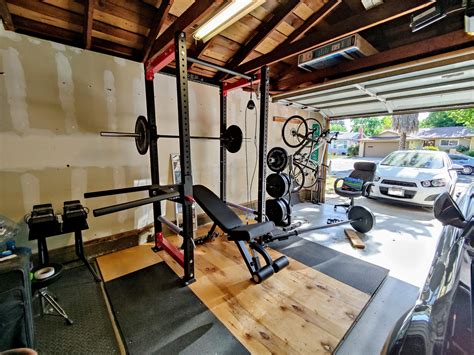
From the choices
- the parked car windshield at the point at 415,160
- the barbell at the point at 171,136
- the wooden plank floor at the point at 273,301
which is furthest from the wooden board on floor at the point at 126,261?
the parked car windshield at the point at 415,160

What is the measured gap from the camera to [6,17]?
1.83 meters

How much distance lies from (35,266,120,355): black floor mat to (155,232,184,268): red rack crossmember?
2.35 ft

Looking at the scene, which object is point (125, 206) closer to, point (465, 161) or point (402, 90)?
point (402, 90)

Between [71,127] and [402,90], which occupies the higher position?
[402,90]

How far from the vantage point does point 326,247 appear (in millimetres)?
2861

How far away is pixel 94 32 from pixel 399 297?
13.3 ft

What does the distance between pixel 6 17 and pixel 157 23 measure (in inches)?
50.6

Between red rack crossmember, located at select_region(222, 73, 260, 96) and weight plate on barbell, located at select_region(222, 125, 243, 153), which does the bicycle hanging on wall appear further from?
weight plate on barbell, located at select_region(222, 125, 243, 153)

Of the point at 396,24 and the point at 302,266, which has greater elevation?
the point at 396,24

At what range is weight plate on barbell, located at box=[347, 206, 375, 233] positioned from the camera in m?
3.24

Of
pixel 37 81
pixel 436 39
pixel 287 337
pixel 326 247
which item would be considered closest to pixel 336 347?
pixel 287 337

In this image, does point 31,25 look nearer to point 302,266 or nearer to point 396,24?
point 302,266

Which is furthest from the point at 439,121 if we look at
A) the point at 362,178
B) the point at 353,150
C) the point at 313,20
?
the point at 313,20

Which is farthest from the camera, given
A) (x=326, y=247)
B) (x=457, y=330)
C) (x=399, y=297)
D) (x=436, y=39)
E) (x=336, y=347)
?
(x=326, y=247)
